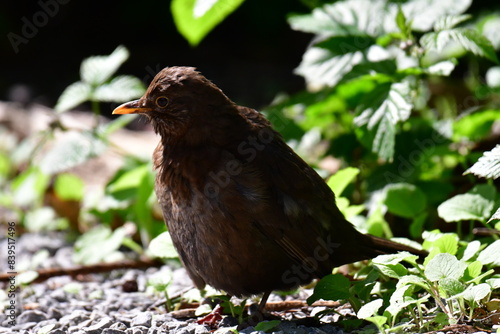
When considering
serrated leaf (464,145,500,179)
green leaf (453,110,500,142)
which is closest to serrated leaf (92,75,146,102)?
green leaf (453,110,500,142)

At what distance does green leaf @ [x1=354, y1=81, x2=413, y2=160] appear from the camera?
403cm

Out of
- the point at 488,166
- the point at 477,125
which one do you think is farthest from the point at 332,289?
the point at 477,125

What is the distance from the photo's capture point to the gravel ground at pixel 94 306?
3.32m

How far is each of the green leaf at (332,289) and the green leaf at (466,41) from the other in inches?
56.9

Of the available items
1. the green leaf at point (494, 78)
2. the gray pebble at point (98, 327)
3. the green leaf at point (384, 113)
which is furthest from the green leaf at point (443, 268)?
the green leaf at point (494, 78)

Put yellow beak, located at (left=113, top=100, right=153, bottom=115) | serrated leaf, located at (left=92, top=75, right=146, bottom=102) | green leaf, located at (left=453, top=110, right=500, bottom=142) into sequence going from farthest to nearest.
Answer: serrated leaf, located at (left=92, top=75, right=146, bottom=102)
green leaf, located at (left=453, top=110, right=500, bottom=142)
yellow beak, located at (left=113, top=100, right=153, bottom=115)

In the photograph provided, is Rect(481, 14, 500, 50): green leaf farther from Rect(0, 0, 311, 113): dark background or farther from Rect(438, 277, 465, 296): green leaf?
Rect(0, 0, 311, 113): dark background

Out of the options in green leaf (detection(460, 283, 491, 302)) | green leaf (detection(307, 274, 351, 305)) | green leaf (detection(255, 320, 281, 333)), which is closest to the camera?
green leaf (detection(460, 283, 491, 302))

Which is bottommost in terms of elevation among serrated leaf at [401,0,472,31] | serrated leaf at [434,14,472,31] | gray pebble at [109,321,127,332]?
gray pebble at [109,321,127,332]

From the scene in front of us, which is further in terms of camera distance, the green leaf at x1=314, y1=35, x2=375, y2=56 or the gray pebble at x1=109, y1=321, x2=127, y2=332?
the green leaf at x1=314, y1=35, x2=375, y2=56

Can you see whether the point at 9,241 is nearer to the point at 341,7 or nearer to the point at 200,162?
the point at 200,162

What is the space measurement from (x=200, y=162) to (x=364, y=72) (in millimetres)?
1349

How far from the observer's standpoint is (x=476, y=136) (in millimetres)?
4574

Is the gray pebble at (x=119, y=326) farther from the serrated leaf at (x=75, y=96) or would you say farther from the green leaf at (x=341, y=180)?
the serrated leaf at (x=75, y=96)
